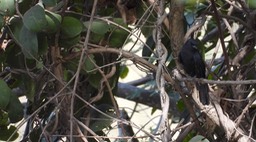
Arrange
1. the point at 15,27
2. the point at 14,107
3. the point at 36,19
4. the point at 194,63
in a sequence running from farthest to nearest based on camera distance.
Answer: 1. the point at 194,63
2. the point at 14,107
3. the point at 15,27
4. the point at 36,19

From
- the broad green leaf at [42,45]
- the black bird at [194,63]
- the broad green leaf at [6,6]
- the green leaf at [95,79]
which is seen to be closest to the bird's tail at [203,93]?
the black bird at [194,63]

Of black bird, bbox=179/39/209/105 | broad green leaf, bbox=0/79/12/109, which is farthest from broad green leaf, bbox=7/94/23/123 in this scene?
black bird, bbox=179/39/209/105

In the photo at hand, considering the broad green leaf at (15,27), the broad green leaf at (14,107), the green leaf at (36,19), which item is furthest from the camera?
the broad green leaf at (14,107)

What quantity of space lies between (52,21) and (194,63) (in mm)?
420

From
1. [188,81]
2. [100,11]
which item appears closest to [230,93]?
[188,81]

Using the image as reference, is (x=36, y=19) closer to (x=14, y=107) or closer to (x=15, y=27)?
(x=15, y=27)

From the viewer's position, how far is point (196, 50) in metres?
1.54

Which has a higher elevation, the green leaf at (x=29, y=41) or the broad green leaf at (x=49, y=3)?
the broad green leaf at (x=49, y=3)

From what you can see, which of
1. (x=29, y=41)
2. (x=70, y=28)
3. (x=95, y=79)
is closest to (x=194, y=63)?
(x=95, y=79)

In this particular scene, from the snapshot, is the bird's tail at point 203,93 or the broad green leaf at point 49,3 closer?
the broad green leaf at point 49,3

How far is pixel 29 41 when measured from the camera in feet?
4.17

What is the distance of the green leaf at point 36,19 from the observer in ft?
3.98

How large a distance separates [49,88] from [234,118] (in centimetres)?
→ 46

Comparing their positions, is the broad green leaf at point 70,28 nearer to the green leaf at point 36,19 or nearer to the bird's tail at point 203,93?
the green leaf at point 36,19
